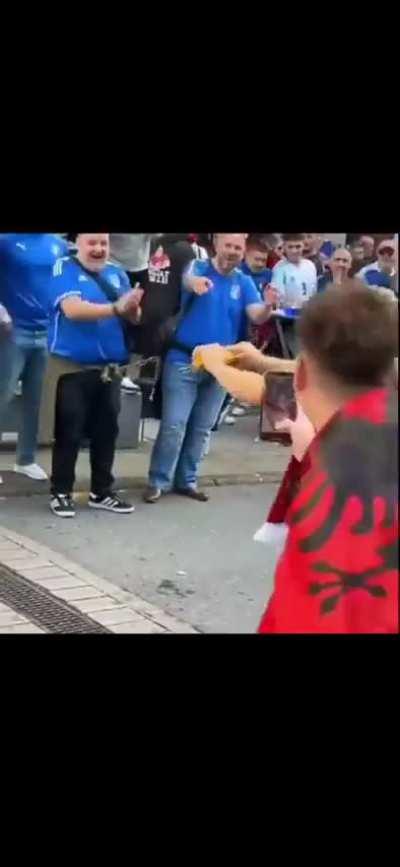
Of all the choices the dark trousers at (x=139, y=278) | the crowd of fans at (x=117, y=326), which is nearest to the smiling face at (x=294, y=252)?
the crowd of fans at (x=117, y=326)

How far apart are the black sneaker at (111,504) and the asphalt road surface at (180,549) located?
5cm

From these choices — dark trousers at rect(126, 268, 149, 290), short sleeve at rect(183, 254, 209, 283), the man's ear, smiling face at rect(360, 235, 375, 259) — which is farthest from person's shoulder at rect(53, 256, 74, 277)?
the man's ear

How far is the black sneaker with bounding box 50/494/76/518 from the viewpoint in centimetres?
529

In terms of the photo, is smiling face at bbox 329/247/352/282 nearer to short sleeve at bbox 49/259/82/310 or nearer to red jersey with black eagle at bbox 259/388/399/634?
red jersey with black eagle at bbox 259/388/399/634

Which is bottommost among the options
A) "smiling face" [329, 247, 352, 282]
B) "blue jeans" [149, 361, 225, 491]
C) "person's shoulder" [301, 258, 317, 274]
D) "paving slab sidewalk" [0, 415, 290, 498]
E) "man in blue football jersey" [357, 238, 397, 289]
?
"paving slab sidewalk" [0, 415, 290, 498]

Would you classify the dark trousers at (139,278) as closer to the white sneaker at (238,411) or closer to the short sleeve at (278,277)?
the short sleeve at (278,277)

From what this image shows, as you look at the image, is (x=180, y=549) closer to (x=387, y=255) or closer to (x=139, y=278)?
(x=139, y=278)

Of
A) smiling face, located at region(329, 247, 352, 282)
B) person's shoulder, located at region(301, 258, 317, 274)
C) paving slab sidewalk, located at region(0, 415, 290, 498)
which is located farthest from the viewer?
paving slab sidewalk, located at region(0, 415, 290, 498)

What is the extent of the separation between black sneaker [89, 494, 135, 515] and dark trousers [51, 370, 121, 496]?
33 millimetres

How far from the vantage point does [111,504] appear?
546cm

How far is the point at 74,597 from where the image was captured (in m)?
4.17

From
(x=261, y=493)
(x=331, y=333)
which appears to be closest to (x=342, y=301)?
(x=331, y=333)
